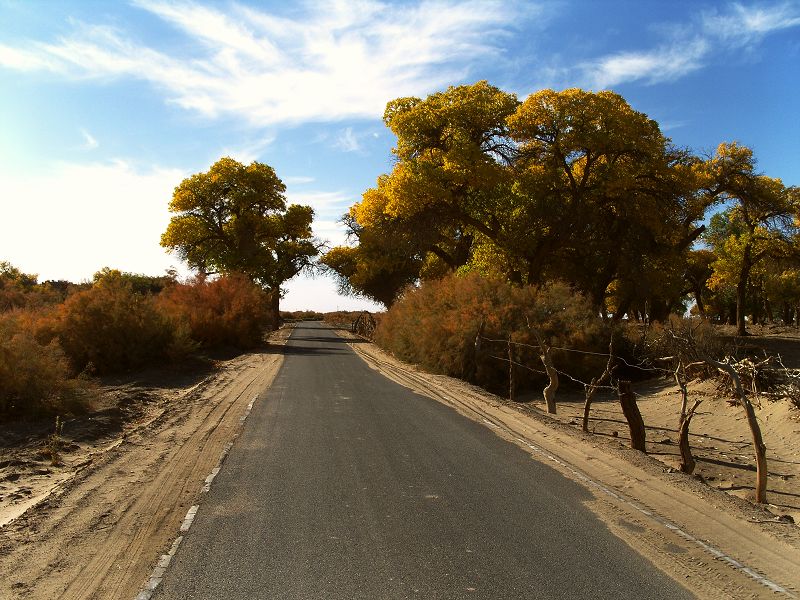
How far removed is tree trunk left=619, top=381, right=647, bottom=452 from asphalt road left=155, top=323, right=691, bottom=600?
2.97m

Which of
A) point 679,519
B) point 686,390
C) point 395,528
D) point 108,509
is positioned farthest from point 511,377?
point 108,509

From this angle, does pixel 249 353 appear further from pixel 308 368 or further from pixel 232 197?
pixel 232 197

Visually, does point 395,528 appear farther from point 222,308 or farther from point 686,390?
point 222,308

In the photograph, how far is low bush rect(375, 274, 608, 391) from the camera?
21.2 metres

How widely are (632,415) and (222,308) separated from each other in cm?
2349

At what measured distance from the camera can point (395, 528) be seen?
6.11m

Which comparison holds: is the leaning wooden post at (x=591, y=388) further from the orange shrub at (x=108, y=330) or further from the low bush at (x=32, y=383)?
the orange shrub at (x=108, y=330)

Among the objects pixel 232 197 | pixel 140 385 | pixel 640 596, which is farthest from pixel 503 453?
pixel 232 197

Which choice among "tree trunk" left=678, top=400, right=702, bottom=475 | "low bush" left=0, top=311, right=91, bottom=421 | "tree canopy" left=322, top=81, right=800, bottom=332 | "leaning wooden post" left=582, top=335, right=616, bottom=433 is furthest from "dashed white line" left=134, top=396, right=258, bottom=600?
"tree canopy" left=322, top=81, right=800, bottom=332

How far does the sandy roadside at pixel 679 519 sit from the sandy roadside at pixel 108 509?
4.35 meters

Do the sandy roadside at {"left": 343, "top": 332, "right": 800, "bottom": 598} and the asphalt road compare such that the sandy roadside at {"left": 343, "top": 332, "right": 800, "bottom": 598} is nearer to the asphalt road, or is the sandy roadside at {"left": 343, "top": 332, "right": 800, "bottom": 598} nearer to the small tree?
the asphalt road

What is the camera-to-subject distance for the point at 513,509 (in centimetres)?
675

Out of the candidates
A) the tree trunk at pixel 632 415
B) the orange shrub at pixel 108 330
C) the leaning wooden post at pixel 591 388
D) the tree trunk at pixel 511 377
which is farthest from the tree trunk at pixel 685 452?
the orange shrub at pixel 108 330

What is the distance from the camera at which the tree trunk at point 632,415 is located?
39.4 feet
